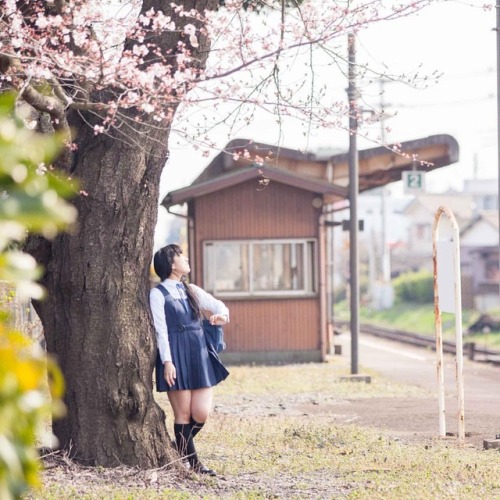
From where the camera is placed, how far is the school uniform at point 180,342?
7645 millimetres

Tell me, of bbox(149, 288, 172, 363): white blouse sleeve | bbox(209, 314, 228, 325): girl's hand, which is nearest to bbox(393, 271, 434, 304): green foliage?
bbox(209, 314, 228, 325): girl's hand

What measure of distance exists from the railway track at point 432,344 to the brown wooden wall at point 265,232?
456cm

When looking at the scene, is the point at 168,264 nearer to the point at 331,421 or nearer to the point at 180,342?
the point at 180,342

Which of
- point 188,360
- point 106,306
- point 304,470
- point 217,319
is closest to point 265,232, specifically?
point 304,470

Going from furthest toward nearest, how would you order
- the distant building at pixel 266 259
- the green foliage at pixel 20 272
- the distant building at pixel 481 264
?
the distant building at pixel 481 264 → the distant building at pixel 266 259 → the green foliage at pixel 20 272

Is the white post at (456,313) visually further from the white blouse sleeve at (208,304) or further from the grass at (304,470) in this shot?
the white blouse sleeve at (208,304)

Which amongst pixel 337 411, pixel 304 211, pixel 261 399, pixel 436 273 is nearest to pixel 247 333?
pixel 304 211

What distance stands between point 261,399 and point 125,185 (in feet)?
25.5

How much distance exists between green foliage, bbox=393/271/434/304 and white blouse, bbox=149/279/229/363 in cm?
4562

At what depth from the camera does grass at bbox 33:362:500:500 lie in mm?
6980

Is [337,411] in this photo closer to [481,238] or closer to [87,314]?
[87,314]

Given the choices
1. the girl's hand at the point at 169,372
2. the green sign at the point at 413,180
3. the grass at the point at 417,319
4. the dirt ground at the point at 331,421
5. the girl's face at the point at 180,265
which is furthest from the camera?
the grass at the point at 417,319

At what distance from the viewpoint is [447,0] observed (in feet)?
29.8

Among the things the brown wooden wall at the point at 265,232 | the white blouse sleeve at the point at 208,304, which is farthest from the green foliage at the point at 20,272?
the brown wooden wall at the point at 265,232
